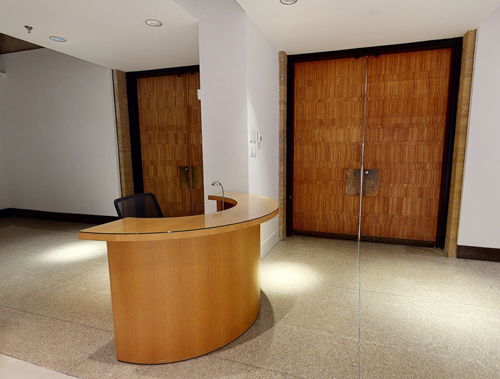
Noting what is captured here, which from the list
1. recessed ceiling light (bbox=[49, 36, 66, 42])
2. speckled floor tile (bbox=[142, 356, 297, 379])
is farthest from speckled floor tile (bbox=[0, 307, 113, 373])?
recessed ceiling light (bbox=[49, 36, 66, 42])

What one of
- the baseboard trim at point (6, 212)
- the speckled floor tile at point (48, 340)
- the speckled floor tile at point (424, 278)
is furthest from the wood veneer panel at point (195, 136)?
the baseboard trim at point (6, 212)

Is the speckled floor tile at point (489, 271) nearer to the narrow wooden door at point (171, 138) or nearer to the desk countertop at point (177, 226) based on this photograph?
the desk countertop at point (177, 226)

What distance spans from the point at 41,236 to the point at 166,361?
14.2 ft

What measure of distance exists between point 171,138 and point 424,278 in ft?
14.2

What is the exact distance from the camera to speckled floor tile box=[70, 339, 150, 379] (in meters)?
1.98

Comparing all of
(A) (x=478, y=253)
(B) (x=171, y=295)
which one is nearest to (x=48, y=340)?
(B) (x=171, y=295)

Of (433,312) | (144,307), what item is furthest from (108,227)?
(433,312)

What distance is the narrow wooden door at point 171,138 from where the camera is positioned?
5.19 meters

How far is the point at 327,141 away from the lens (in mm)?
4750

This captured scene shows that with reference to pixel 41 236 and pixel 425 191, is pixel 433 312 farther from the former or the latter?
pixel 41 236

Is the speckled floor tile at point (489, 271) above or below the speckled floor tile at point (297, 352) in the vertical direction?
below

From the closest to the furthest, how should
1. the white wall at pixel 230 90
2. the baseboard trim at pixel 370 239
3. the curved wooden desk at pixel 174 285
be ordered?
the curved wooden desk at pixel 174 285
the white wall at pixel 230 90
the baseboard trim at pixel 370 239

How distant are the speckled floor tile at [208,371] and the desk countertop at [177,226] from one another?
0.93 m

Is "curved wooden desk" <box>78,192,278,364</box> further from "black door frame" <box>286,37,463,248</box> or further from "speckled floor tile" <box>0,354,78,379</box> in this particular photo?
"black door frame" <box>286,37,463,248</box>
